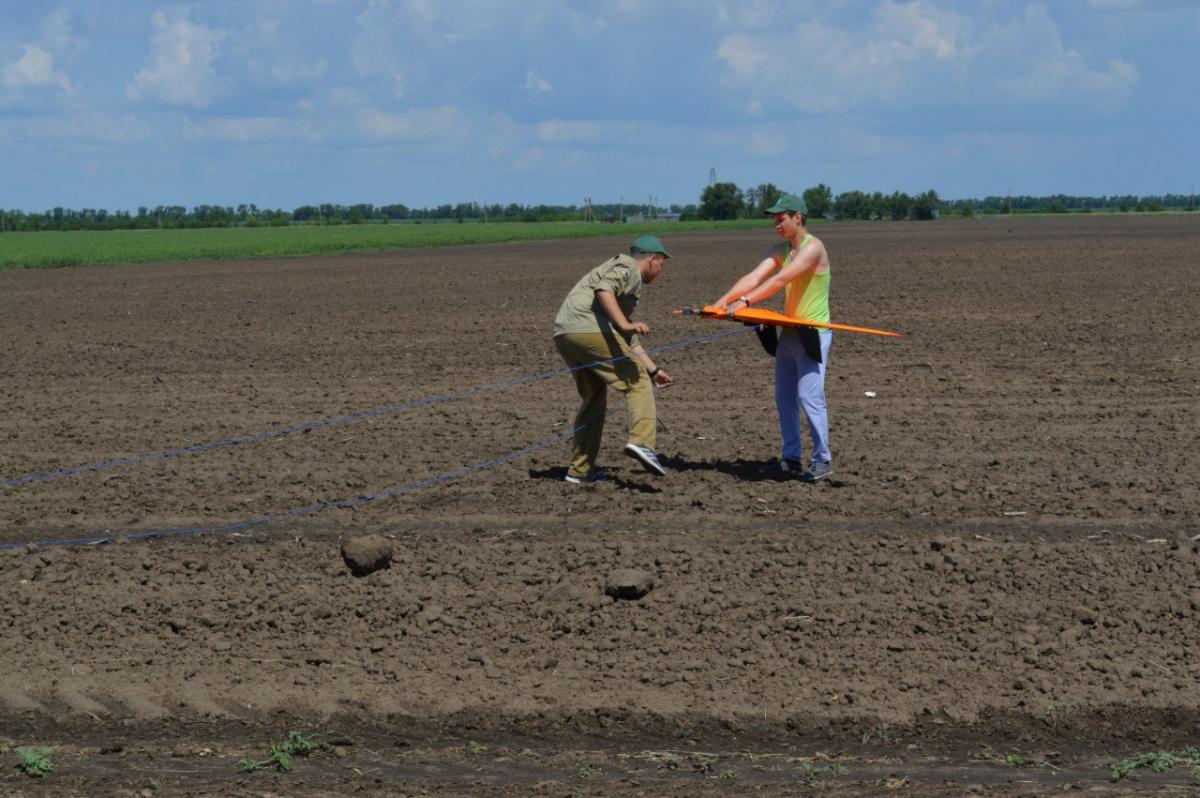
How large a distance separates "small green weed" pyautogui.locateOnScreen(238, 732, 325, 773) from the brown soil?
0.25 ft

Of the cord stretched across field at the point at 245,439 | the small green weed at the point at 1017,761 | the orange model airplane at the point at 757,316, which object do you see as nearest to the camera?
the small green weed at the point at 1017,761

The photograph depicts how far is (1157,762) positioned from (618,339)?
4634mm

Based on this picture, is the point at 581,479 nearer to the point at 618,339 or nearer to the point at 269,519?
the point at 618,339

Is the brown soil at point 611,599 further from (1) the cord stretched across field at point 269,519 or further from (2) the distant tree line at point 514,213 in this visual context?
(2) the distant tree line at point 514,213

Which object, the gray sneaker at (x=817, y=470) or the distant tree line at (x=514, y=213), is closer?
the gray sneaker at (x=817, y=470)

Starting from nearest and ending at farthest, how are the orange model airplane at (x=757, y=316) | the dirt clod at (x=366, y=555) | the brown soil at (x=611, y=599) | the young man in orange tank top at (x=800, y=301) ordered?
the brown soil at (x=611, y=599)
the dirt clod at (x=366, y=555)
the orange model airplane at (x=757, y=316)
the young man in orange tank top at (x=800, y=301)

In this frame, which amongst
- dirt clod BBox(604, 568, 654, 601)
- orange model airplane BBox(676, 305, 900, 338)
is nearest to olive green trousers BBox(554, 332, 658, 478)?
orange model airplane BBox(676, 305, 900, 338)

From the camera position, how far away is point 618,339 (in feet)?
31.2

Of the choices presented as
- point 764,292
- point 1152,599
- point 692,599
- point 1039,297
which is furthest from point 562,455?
point 1039,297

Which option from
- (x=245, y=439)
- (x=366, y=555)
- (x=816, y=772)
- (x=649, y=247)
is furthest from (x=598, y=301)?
(x=816, y=772)

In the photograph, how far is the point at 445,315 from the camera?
2167 centimetres

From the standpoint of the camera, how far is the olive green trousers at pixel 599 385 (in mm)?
9523

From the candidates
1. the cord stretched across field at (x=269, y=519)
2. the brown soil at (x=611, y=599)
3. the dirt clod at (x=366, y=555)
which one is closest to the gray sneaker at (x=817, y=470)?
the brown soil at (x=611, y=599)

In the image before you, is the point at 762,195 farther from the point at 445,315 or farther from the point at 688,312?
the point at 688,312
